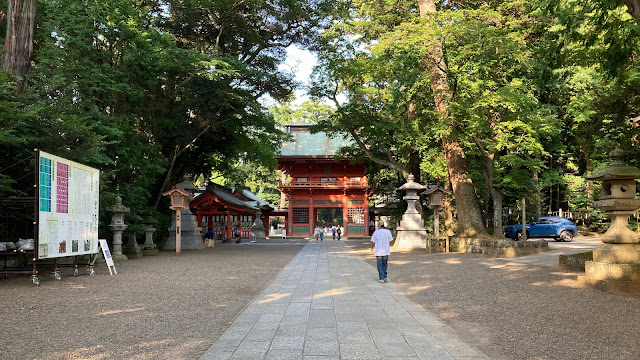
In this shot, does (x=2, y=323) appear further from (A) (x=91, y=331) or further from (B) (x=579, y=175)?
(B) (x=579, y=175)

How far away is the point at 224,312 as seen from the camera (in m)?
6.20

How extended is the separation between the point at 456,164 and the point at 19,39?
14693 mm

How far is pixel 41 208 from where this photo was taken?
8.53 metres

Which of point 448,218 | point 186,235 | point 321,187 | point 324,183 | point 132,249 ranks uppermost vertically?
point 324,183

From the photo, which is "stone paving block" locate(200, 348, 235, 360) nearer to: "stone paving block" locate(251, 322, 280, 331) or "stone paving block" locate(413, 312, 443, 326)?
"stone paving block" locate(251, 322, 280, 331)

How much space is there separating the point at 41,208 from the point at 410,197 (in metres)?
13.9

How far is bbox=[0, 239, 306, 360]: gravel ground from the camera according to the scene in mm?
4434

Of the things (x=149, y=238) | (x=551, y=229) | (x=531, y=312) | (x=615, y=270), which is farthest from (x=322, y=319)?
(x=551, y=229)

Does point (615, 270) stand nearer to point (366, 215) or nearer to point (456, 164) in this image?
point (456, 164)

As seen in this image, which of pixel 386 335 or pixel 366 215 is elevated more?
pixel 366 215

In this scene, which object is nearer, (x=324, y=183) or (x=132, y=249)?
(x=132, y=249)

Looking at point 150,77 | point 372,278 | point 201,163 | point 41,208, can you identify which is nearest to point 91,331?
point 41,208

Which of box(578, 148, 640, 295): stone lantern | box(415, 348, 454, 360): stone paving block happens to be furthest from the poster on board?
box(578, 148, 640, 295): stone lantern

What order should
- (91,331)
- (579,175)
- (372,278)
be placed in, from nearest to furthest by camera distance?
1. (91,331)
2. (372,278)
3. (579,175)
